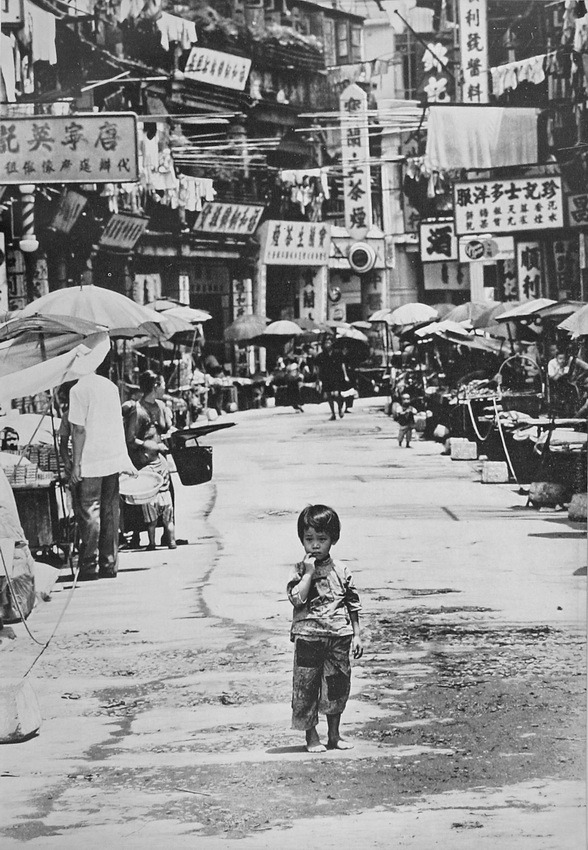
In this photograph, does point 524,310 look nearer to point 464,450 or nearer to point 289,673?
point 464,450

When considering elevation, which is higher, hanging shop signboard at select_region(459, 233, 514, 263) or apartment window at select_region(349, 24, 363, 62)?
apartment window at select_region(349, 24, 363, 62)

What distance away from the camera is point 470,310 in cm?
529

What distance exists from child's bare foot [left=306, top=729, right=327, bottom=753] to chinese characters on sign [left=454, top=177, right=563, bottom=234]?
86.7 inches

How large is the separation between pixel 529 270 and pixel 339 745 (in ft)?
6.91

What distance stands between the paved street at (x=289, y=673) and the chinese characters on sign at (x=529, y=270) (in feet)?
2.66

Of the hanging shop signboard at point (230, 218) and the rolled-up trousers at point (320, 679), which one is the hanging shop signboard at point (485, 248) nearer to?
the hanging shop signboard at point (230, 218)

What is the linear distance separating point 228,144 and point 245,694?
2.25 metres

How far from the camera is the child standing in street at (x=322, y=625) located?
4.48 m

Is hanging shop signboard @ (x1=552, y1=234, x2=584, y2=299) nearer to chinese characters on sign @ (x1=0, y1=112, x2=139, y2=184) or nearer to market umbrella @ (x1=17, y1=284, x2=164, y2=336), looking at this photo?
market umbrella @ (x1=17, y1=284, x2=164, y2=336)

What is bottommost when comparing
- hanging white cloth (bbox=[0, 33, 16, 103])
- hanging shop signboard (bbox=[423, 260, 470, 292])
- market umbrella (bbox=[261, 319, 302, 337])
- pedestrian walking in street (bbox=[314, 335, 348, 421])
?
pedestrian walking in street (bbox=[314, 335, 348, 421])

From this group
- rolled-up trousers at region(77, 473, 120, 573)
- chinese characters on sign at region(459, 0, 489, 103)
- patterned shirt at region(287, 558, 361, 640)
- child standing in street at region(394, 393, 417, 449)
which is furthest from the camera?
child standing in street at region(394, 393, 417, 449)

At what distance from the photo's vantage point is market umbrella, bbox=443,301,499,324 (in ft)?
17.2

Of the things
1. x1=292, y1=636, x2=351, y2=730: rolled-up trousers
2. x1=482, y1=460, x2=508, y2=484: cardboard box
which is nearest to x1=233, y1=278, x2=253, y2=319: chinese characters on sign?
x1=482, y1=460, x2=508, y2=484: cardboard box

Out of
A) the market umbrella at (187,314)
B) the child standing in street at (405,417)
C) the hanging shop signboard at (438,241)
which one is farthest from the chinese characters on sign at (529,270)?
Answer: the market umbrella at (187,314)
